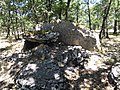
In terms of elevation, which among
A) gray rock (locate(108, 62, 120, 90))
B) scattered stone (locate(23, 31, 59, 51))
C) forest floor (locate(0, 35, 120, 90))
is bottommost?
forest floor (locate(0, 35, 120, 90))

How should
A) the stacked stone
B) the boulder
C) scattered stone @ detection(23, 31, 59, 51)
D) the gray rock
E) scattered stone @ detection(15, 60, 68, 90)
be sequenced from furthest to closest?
scattered stone @ detection(23, 31, 59, 51) < the boulder < the stacked stone < scattered stone @ detection(15, 60, 68, 90) < the gray rock

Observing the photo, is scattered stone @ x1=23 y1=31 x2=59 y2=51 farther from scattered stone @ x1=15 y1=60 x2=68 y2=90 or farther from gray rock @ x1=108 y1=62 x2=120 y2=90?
gray rock @ x1=108 y1=62 x2=120 y2=90

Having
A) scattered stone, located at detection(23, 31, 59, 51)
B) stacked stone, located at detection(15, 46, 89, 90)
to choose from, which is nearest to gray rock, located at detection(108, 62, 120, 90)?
stacked stone, located at detection(15, 46, 89, 90)

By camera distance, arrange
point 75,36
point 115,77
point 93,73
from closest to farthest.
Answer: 1. point 115,77
2. point 93,73
3. point 75,36

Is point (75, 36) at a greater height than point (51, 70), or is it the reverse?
point (75, 36)

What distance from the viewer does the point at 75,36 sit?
728 inches

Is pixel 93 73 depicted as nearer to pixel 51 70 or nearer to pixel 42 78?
pixel 51 70

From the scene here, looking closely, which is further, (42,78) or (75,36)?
(75,36)

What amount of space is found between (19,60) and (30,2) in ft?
51.0

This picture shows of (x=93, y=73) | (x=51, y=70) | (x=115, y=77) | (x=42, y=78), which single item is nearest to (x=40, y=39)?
(x=51, y=70)

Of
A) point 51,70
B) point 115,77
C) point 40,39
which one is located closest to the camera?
point 115,77

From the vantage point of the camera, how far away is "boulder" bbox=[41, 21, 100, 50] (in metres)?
18.2

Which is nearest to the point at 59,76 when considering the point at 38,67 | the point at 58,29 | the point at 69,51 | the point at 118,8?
the point at 38,67

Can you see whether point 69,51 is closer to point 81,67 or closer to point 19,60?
point 81,67
